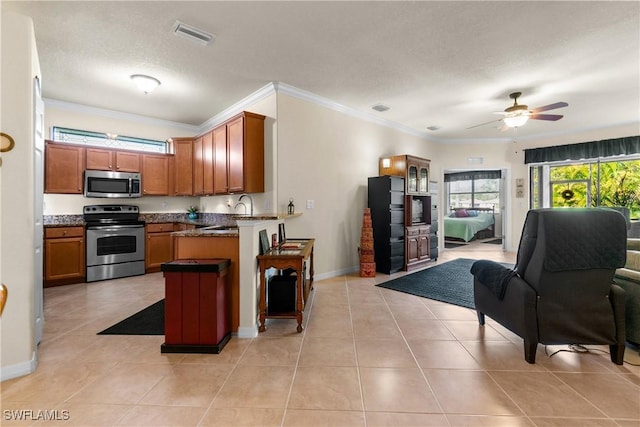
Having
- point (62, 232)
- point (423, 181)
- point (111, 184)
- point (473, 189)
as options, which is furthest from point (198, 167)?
point (473, 189)

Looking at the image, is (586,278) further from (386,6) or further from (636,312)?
(386,6)

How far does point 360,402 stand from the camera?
1.62 m

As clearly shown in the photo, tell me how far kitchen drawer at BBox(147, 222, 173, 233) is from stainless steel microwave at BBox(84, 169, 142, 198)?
596 millimetres

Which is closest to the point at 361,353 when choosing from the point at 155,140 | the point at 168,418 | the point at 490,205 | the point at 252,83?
the point at 168,418

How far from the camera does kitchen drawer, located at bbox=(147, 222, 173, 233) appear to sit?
4820 mm

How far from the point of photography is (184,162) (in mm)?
5105

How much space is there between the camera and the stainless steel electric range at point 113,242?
167 inches

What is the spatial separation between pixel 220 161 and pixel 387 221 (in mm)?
2851

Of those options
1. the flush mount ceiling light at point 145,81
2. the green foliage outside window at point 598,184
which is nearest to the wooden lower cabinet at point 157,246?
the flush mount ceiling light at point 145,81

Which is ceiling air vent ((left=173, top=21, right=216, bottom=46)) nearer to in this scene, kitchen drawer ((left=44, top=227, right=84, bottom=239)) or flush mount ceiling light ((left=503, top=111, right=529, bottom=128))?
kitchen drawer ((left=44, top=227, right=84, bottom=239))

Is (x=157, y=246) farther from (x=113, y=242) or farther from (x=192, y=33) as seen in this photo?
(x=192, y=33)

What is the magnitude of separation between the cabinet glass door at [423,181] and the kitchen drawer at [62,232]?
5686 millimetres

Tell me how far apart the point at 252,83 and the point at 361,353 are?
348 cm

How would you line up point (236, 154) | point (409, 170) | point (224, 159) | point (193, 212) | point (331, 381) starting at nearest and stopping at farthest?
1. point (331, 381)
2. point (236, 154)
3. point (224, 159)
4. point (409, 170)
5. point (193, 212)
